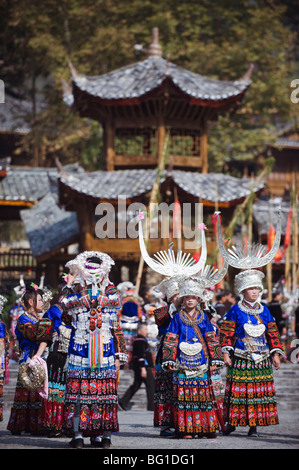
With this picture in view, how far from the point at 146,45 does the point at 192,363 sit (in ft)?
81.3

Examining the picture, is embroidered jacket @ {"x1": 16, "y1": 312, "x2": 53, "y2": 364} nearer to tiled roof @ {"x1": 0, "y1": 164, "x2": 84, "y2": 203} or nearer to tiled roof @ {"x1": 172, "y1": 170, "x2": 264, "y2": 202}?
tiled roof @ {"x1": 172, "y1": 170, "x2": 264, "y2": 202}

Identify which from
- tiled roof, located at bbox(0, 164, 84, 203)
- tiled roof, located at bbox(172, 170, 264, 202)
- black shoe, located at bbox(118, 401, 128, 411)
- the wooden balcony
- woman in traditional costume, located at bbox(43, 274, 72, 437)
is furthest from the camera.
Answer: tiled roof, located at bbox(0, 164, 84, 203)

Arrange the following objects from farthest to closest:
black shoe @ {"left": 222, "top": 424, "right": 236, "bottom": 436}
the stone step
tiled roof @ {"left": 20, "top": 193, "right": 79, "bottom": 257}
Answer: tiled roof @ {"left": 20, "top": 193, "right": 79, "bottom": 257}
the stone step
black shoe @ {"left": 222, "top": 424, "right": 236, "bottom": 436}

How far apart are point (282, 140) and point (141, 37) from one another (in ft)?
31.1

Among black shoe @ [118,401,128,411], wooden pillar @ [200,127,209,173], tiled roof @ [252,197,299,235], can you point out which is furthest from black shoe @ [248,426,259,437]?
tiled roof @ [252,197,299,235]

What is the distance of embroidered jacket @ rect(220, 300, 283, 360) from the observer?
10922 millimetres

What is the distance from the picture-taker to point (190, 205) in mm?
23812

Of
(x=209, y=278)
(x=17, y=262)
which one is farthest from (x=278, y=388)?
(x=17, y=262)

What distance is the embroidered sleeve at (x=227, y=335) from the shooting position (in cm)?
1095

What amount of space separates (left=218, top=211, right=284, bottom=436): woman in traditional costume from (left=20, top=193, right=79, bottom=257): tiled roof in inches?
613

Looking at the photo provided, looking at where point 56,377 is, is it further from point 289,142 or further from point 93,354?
point 289,142

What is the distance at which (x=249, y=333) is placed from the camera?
1091 cm

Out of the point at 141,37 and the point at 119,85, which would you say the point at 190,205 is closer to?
the point at 119,85
